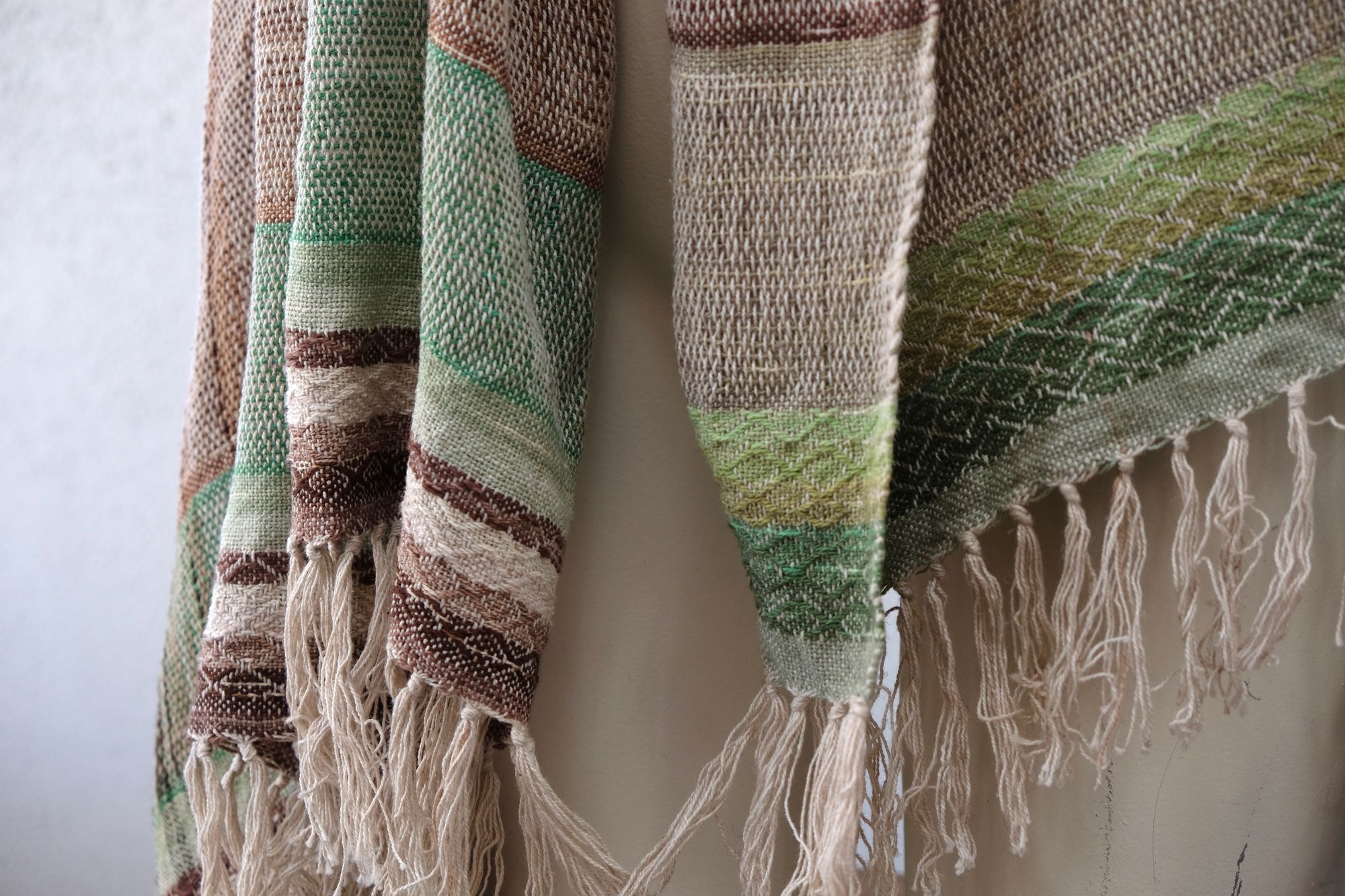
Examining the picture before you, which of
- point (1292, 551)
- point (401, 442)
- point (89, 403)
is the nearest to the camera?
point (1292, 551)

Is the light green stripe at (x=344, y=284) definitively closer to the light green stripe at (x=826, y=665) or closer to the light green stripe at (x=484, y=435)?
the light green stripe at (x=484, y=435)

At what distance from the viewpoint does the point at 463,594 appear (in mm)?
406

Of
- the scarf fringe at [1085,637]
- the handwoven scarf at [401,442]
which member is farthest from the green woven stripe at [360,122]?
the scarf fringe at [1085,637]

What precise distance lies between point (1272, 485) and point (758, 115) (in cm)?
28

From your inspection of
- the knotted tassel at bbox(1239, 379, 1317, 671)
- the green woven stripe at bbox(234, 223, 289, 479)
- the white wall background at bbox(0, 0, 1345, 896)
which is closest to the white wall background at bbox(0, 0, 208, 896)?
the white wall background at bbox(0, 0, 1345, 896)

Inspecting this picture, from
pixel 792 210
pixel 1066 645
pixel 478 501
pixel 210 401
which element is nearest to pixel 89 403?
pixel 210 401

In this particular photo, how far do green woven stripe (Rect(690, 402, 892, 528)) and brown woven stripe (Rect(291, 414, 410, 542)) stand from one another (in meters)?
0.17

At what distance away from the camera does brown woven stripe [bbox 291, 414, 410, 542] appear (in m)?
0.44

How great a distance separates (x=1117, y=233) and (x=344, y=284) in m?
0.36

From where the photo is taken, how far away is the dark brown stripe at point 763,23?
0.39 meters

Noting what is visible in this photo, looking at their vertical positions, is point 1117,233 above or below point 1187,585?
above

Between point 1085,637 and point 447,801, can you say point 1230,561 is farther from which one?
point 447,801

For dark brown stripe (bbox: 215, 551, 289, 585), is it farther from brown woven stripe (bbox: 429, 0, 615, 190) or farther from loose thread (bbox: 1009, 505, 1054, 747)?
loose thread (bbox: 1009, 505, 1054, 747)

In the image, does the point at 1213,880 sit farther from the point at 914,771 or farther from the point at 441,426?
the point at 441,426
